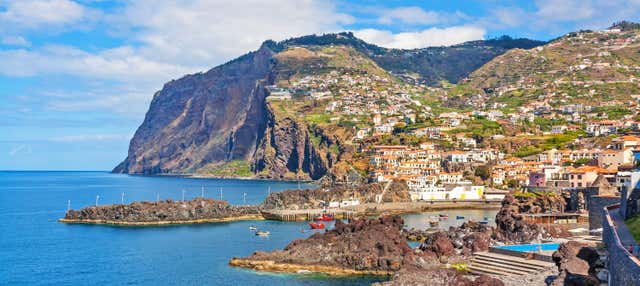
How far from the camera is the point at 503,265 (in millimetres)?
36469

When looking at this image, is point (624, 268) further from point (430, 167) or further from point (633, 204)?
point (430, 167)

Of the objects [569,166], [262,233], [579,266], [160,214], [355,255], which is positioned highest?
[569,166]

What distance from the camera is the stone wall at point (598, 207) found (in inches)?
1777

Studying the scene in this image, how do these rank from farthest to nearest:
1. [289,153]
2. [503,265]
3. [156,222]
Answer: [289,153]
[156,222]
[503,265]

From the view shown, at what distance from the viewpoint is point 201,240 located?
58.9 metres

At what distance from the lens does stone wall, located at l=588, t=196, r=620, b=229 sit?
45.1 m

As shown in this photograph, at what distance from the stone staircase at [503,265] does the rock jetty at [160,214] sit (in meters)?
41.2

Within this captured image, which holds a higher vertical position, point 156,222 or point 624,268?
point 624,268

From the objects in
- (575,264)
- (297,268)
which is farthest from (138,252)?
(575,264)

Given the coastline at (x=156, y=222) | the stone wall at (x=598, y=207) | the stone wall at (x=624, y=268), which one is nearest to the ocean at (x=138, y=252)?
the coastline at (x=156, y=222)

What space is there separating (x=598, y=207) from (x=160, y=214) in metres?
45.7

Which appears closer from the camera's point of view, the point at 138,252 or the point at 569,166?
the point at 138,252

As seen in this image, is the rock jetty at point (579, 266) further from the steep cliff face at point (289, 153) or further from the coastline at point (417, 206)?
the steep cliff face at point (289, 153)

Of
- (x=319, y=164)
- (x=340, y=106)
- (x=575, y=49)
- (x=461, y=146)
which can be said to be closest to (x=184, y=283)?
(x=461, y=146)
